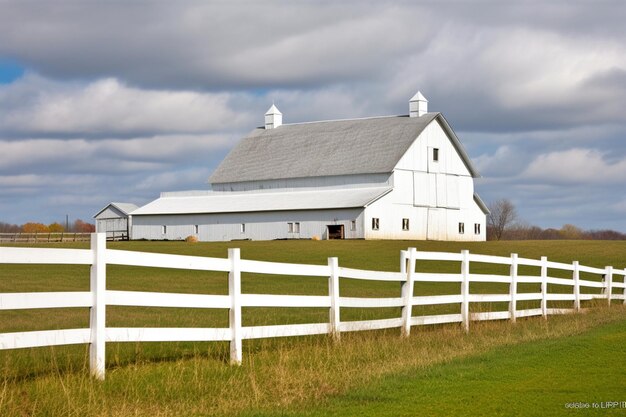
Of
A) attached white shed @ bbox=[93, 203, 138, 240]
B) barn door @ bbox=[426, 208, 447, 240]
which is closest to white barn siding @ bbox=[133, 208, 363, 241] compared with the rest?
attached white shed @ bbox=[93, 203, 138, 240]

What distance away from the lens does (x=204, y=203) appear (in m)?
81.4

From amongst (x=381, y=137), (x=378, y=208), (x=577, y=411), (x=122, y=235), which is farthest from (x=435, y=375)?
(x=122, y=235)

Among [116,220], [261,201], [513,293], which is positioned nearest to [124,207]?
[116,220]

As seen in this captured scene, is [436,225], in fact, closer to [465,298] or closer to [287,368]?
[465,298]

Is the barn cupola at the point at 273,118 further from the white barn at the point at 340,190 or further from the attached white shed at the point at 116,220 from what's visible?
the attached white shed at the point at 116,220

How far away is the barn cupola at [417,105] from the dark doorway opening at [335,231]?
52.6 feet

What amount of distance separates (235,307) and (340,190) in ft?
214

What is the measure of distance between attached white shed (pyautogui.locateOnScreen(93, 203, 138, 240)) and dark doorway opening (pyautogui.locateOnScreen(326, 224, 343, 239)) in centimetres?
2419

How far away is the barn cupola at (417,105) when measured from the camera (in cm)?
A: 8194

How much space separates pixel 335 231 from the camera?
71.4m

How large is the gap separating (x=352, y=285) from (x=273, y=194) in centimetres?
4396

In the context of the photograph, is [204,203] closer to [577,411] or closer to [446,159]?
[446,159]

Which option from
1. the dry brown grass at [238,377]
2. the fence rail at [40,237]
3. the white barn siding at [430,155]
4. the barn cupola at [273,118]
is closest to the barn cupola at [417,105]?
the white barn siding at [430,155]

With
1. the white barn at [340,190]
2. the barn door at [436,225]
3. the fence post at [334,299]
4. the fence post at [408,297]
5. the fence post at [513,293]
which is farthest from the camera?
the barn door at [436,225]
